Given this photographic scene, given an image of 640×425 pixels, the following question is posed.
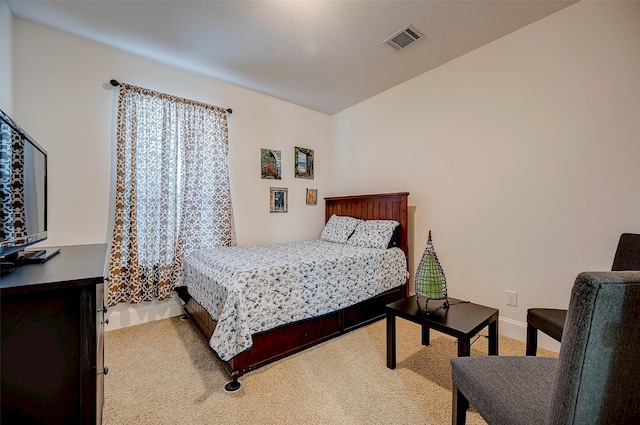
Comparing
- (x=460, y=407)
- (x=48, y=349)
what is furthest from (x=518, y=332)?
(x=48, y=349)

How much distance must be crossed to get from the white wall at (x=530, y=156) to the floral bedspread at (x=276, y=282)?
0.81 m

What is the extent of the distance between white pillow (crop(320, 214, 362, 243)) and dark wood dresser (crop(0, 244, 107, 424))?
2.63m

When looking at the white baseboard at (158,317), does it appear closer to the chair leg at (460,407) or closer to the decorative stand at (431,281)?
the decorative stand at (431,281)

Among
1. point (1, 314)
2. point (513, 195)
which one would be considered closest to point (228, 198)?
point (1, 314)

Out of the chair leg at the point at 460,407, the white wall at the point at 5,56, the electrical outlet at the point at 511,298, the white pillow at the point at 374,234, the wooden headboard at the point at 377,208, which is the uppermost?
the white wall at the point at 5,56

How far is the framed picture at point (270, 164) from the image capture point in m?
3.50

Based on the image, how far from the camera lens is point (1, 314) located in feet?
2.51

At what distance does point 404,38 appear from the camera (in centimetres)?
237

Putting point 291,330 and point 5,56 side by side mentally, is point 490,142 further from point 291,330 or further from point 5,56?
point 5,56

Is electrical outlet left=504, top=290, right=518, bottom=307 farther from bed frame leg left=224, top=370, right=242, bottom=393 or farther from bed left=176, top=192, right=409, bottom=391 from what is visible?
bed frame leg left=224, top=370, right=242, bottom=393

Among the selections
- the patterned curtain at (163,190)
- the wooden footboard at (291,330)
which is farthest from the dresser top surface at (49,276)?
the patterned curtain at (163,190)

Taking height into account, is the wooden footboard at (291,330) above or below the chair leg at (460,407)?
below

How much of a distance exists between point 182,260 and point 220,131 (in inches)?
58.8

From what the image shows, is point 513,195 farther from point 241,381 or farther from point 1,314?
point 1,314
